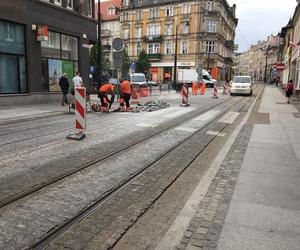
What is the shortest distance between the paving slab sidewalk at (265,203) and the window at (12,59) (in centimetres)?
1319

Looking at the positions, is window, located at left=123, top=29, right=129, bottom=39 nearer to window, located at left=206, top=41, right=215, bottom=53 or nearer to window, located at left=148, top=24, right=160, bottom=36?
window, located at left=148, top=24, right=160, bottom=36

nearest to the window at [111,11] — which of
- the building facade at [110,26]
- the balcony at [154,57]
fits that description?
the building facade at [110,26]

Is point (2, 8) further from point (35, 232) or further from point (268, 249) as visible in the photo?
point (268, 249)

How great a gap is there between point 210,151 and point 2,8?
13238mm

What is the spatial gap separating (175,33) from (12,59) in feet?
175

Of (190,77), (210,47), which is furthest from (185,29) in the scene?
(190,77)

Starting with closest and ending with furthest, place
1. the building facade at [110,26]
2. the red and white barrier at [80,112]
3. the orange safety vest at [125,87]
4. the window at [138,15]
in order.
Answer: the red and white barrier at [80,112] < the orange safety vest at [125,87] < the window at [138,15] < the building facade at [110,26]

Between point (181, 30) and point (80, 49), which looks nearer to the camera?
point (80, 49)

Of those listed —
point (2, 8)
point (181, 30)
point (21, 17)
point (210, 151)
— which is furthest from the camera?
point (181, 30)

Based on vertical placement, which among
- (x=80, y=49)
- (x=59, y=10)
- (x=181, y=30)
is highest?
(x=181, y=30)

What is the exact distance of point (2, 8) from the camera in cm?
1563

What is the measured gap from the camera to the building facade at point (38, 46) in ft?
53.7

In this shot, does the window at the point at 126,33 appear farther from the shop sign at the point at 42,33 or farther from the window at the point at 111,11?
the shop sign at the point at 42,33

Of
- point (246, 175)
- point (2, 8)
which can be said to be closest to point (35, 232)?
point (246, 175)
